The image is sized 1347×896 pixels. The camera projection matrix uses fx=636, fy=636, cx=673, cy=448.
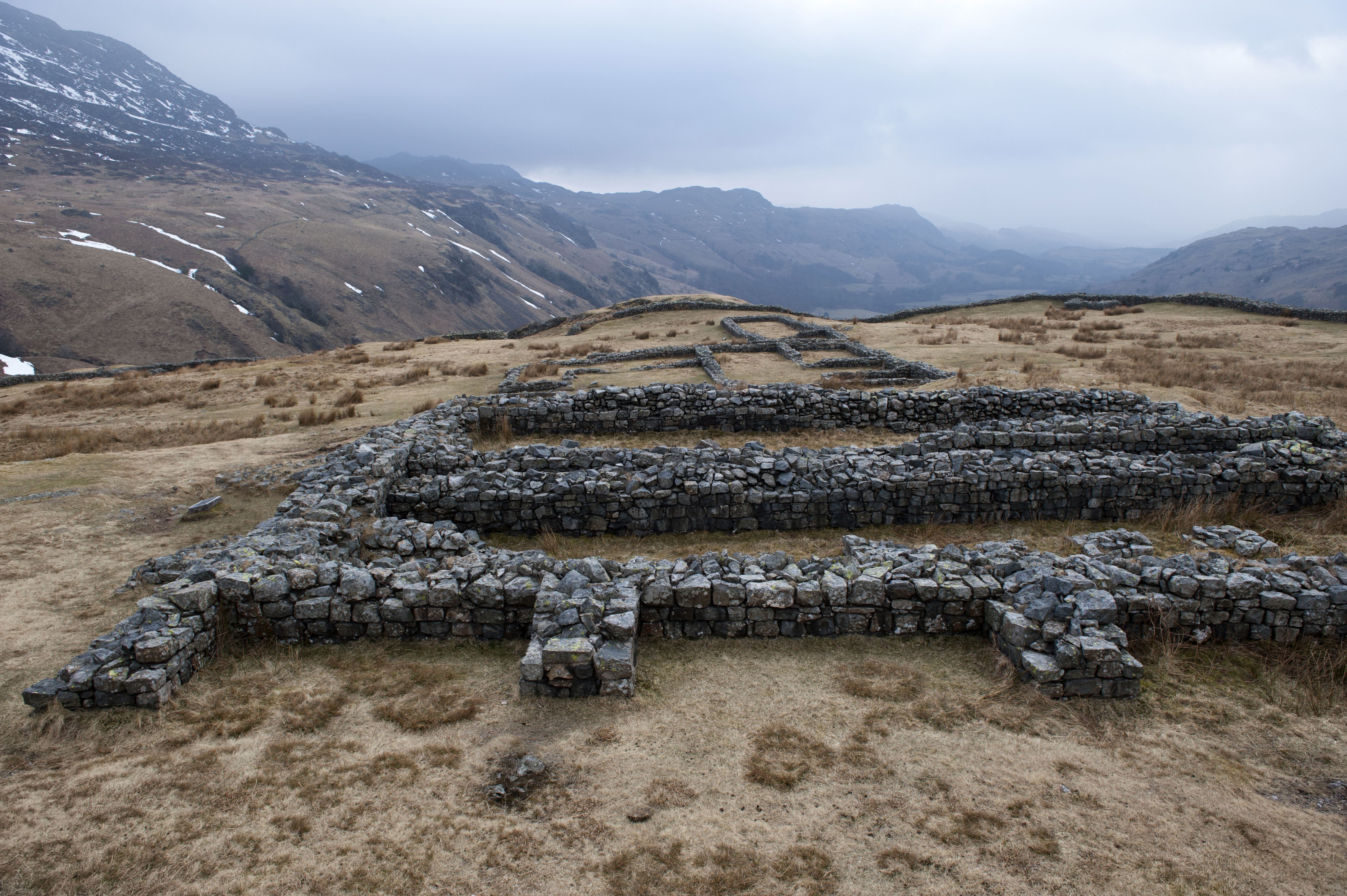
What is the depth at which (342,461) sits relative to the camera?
34.3ft

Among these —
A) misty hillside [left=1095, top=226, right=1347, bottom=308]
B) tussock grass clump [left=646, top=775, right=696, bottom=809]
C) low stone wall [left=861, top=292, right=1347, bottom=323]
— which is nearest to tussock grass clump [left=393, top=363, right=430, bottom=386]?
tussock grass clump [left=646, top=775, right=696, bottom=809]

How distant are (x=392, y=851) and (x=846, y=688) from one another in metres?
3.81

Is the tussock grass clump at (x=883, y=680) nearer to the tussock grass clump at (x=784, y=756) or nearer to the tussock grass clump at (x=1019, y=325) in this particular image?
the tussock grass clump at (x=784, y=756)

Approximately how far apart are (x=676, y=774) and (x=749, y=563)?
256 centimetres

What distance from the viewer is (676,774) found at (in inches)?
190

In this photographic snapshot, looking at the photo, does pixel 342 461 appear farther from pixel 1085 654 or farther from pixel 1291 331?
pixel 1291 331

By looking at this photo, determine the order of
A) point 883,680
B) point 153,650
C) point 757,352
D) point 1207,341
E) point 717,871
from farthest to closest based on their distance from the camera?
1. point 757,352
2. point 1207,341
3. point 883,680
4. point 153,650
5. point 717,871

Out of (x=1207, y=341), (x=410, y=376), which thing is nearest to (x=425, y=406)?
(x=410, y=376)

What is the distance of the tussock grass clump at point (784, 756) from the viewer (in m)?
4.72

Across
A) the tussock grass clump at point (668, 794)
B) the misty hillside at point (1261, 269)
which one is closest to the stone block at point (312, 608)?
the tussock grass clump at point (668, 794)

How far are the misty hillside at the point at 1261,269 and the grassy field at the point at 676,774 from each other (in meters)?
114

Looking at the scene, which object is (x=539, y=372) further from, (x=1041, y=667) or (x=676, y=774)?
(x=1041, y=667)

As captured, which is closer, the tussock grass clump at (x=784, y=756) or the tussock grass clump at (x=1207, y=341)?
the tussock grass clump at (x=784, y=756)

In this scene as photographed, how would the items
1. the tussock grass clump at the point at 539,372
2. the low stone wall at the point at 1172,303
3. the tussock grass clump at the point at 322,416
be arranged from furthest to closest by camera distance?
the low stone wall at the point at 1172,303
the tussock grass clump at the point at 539,372
the tussock grass clump at the point at 322,416
